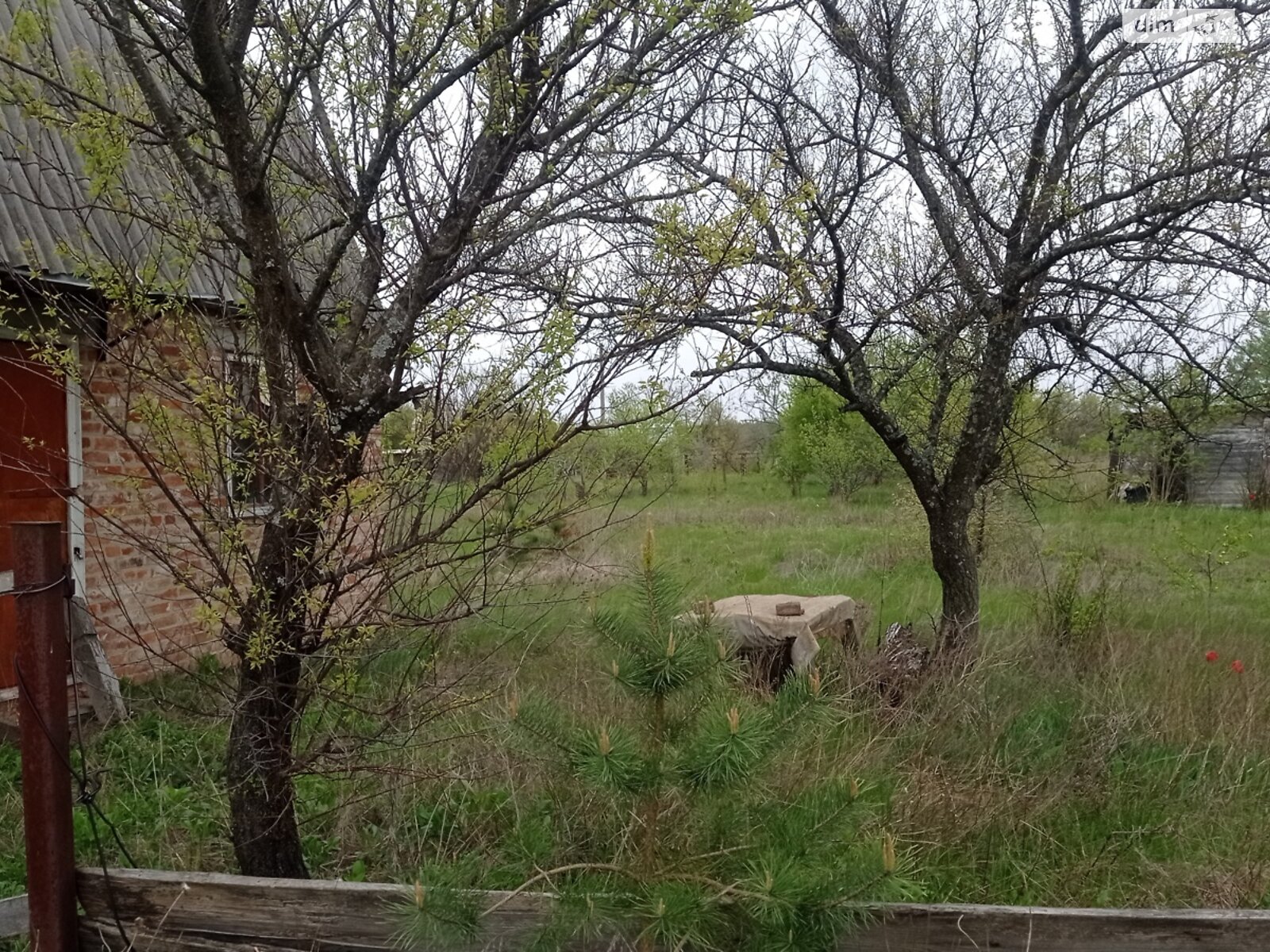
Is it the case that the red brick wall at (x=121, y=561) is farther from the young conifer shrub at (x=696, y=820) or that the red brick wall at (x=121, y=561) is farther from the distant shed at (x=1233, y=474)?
the distant shed at (x=1233, y=474)

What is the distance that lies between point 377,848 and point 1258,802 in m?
3.94

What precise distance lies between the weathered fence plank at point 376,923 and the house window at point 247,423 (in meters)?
1.16

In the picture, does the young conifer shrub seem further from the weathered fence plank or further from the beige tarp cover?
the beige tarp cover

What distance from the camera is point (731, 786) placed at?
237 cm

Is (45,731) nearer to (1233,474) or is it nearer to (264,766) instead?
(264,766)

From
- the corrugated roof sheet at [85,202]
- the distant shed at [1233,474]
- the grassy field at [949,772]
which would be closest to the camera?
the corrugated roof sheet at [85,202]

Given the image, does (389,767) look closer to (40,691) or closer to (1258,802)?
(40,691)

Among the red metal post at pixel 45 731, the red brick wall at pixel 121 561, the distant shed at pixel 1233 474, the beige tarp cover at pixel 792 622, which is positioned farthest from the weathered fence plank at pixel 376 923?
the distant shed at pixel 1233 474

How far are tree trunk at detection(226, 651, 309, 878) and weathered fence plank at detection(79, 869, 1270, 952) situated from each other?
13.1 inches

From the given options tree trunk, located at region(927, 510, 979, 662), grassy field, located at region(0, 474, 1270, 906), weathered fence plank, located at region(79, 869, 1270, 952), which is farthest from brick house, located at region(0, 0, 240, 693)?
tree trunk, located at region(927, 510, 979, 662)

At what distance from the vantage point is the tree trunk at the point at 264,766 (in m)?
2.92

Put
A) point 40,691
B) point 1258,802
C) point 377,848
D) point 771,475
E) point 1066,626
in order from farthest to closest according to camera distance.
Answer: point 771,475
point 1066,626
point 1258,802
point 377,848
point 40,691

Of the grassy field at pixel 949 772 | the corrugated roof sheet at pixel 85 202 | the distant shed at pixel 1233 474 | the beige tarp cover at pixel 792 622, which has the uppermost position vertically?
the corrugated roof sheet at pixel 85 202

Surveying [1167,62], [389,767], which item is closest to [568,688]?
[389,767]
